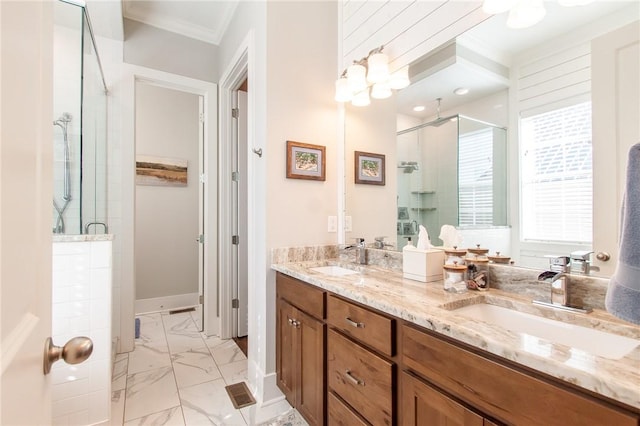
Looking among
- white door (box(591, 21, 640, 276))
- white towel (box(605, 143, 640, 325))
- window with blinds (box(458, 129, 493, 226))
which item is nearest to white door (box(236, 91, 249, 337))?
window with blinds (box(458, 129, 493, 226))

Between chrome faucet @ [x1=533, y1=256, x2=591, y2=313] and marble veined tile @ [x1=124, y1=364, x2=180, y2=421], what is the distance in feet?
6.89

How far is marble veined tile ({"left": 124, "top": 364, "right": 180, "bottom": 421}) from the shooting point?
1876 millimetres

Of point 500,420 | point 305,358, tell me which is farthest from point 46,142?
point 305,358

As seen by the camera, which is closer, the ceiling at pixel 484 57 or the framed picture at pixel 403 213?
the ceiling at pixel 484 57

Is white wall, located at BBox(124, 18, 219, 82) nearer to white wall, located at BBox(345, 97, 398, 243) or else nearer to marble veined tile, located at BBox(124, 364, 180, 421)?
white wall, located at BBox(345, 97, 398, 243)

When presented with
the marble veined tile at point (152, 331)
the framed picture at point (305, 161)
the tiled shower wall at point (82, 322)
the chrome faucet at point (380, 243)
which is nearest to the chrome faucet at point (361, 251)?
the chrome faucet at point (380, 243)

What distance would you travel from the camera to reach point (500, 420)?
760 mm

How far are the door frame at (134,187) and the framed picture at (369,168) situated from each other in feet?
4.86

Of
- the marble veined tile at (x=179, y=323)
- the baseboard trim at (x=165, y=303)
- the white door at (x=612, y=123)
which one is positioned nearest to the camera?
the white door at (x=612, y=123)

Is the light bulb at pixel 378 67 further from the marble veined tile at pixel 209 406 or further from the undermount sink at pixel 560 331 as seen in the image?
the marble veined tile at pixel 209 406

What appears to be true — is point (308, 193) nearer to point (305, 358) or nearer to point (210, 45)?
point (305, 358)

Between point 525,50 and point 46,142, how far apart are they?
1.57m

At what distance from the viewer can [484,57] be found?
4.59ft

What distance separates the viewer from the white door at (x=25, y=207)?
0.38 metres
